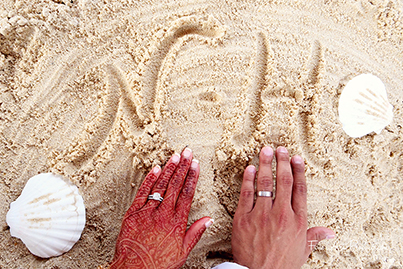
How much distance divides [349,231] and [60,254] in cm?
159

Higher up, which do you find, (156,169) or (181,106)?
(181,106)

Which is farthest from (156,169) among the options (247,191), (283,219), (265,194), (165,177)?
(283,219)

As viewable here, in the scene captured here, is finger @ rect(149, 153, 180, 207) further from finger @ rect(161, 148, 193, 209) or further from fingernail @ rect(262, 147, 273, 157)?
fingernail @ rect(262, 147, 273, 157)

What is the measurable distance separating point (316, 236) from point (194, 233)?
66cm

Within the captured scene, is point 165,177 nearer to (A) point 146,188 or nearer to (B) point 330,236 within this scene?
(A) point 146,188

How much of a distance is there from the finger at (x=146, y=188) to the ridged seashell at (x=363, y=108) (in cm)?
108

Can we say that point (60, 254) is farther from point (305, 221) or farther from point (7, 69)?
point (305, 221)

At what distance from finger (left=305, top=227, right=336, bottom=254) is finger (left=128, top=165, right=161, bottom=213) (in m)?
0.88

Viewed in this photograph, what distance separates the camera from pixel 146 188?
145cm

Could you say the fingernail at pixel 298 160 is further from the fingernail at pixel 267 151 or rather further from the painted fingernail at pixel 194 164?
the painted fingernail at pixel 194 164

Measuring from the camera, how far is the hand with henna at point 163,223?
1.40 m

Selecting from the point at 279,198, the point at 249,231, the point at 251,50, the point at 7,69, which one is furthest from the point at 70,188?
the point at 251,50

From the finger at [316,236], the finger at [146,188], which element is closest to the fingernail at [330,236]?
the finger at [316,236]

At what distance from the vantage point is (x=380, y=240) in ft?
5.32
